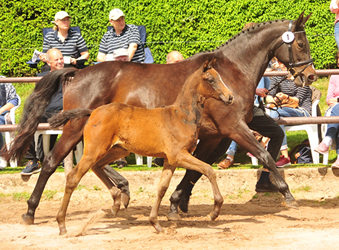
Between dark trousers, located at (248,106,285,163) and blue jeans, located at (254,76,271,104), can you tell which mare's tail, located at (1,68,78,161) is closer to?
dark trousers, located at (248,106,285,163)

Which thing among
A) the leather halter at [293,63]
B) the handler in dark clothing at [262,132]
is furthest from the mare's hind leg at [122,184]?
the leather halter at [293,63]

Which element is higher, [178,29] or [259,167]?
[178,29]

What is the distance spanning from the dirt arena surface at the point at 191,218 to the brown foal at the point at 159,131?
0.31 m

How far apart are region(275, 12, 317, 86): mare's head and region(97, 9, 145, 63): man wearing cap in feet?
8.29

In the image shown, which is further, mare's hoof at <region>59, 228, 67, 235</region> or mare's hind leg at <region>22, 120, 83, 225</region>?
mare's hind leg at <region>22, 120, 83, 225</region>

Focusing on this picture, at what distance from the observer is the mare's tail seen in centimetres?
603

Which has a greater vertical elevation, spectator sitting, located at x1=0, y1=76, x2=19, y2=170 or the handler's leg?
spectator sitting, located at x1=0, y1=76, x2=19, y2=170

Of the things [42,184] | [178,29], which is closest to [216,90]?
[42,184]

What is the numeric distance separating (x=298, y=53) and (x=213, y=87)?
58.3 inches

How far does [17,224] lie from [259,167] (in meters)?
3.44

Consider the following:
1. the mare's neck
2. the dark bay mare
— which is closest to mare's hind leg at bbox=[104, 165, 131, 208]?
the dark bay mare

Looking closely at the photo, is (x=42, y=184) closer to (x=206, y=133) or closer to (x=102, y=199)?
(x=102, y=199)

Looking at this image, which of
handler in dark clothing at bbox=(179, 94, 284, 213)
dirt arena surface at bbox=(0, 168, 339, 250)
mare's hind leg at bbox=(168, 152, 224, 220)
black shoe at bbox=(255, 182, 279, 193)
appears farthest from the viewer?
black shoe at bbox=(255, 182, 279, 193)

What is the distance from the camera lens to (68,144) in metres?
5.74
